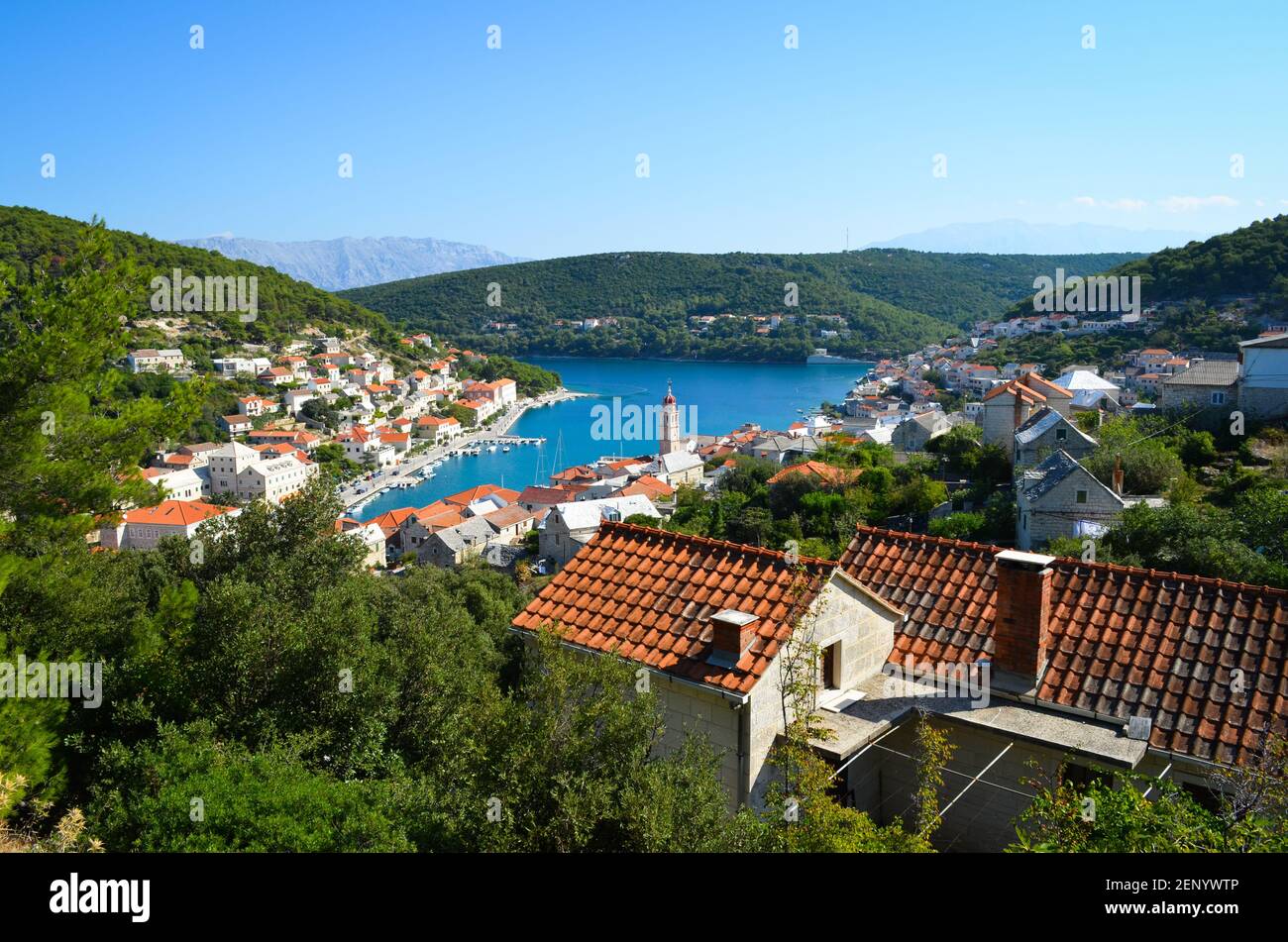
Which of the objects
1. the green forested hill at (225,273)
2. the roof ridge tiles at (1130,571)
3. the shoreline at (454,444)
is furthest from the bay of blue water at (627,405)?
the roof ridge tiles at (1130,571)

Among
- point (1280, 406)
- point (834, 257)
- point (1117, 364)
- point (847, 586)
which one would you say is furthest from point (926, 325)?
point (847, 586)

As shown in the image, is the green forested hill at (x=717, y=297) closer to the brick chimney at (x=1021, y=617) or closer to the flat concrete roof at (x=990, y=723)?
the brick chimney at (x=1021, y=617)

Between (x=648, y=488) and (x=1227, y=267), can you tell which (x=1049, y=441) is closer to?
(x=648, y=488)

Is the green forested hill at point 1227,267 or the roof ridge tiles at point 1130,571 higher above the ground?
the green forested hill at point 1227,267

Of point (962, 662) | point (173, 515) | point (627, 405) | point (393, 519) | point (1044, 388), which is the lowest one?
point (393, 519)

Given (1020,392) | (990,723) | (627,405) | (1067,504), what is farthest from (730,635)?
(627,405)
